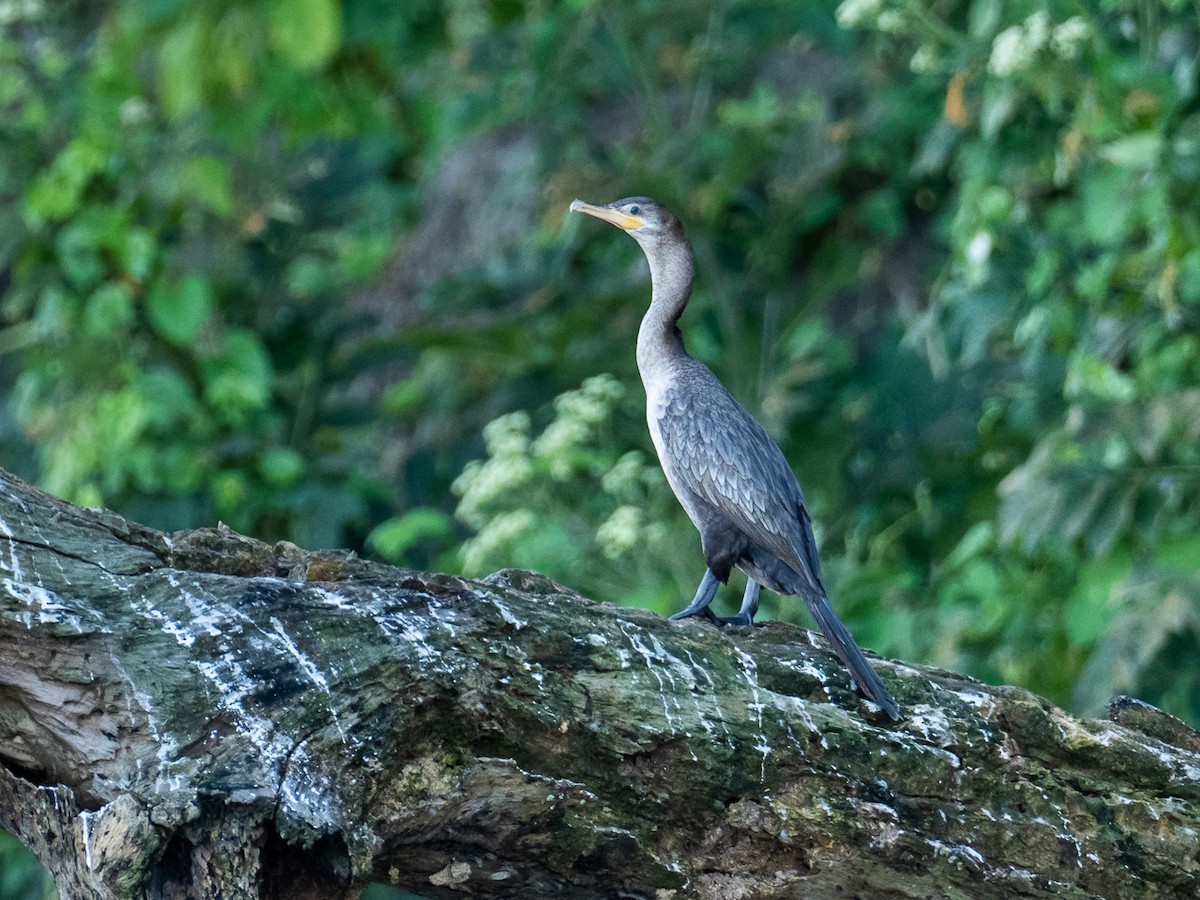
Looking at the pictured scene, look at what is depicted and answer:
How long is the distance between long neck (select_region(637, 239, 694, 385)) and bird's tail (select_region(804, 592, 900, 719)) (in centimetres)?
161

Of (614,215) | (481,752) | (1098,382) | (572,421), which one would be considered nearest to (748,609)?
(481,752)

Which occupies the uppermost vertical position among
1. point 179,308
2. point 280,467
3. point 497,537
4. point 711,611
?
point 711,611

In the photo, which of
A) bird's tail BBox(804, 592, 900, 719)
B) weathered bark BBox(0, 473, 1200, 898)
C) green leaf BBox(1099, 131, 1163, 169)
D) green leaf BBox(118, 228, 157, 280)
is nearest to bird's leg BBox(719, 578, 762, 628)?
bird's tail BBox(804, 592, 900, 719)

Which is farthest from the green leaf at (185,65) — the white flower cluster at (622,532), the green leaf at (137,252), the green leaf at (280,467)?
the white flower cluster at (622,532)

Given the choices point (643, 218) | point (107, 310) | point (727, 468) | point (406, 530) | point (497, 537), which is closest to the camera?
point (727, 468)

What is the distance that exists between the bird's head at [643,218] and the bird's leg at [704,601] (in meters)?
1.35

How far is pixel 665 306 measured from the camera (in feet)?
18.7

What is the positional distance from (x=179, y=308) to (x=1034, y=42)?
14.3 ft

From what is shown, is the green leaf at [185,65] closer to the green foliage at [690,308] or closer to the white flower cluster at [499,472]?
the green foliage at [690,308]

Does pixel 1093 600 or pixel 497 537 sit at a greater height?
pixel 1093 600

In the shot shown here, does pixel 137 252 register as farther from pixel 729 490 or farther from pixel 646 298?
pixel 729 490

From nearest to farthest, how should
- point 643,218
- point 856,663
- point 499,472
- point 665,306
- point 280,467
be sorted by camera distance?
point 856,663 → point 665,306 → point 643,218 → point 499,472 → point 280,467

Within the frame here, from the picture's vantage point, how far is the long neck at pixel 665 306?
564 centimetres

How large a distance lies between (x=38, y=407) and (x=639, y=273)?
3.32m
